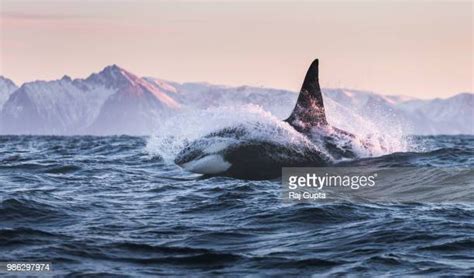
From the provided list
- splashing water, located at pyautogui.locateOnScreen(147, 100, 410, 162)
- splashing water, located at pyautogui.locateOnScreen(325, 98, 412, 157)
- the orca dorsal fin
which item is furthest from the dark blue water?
splashing water, located at pyautogui.locateOnScreen(325, 98, 412, 157)

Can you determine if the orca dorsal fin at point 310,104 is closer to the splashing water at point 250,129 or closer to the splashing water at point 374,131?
the splashing water at point 250,129

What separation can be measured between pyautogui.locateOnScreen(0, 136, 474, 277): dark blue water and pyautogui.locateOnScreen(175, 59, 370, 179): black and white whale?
108 cm

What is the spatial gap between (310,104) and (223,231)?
44.8ft

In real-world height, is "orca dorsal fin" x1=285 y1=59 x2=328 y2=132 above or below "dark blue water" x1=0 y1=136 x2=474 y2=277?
above

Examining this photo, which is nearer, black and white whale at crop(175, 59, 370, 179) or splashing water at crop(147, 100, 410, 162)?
black and white whale at crop(175, 59, 370, 179)

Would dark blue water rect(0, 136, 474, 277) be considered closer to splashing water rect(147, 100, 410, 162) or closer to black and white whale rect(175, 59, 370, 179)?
black and white whale rect(175, 59, 370, 179)

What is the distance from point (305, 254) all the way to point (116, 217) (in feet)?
15.7

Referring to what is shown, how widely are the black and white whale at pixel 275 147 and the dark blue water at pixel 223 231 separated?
3.53 feet

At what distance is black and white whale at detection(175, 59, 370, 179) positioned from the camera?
858 inches

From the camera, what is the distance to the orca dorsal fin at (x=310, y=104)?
26484mm

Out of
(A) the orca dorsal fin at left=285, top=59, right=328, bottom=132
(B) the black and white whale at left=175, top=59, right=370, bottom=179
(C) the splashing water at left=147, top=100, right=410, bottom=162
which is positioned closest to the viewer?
(B) the black and white whale at left=175, top=59, right=370, bottom=179

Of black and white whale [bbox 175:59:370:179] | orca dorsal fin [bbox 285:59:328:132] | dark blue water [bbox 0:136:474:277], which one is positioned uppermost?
orca dorsal fin [bbox 285:59:328:132]

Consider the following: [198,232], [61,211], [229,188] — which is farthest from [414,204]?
[61,211]

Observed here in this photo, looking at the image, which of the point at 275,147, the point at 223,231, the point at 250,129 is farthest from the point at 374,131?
the point at 223,231
